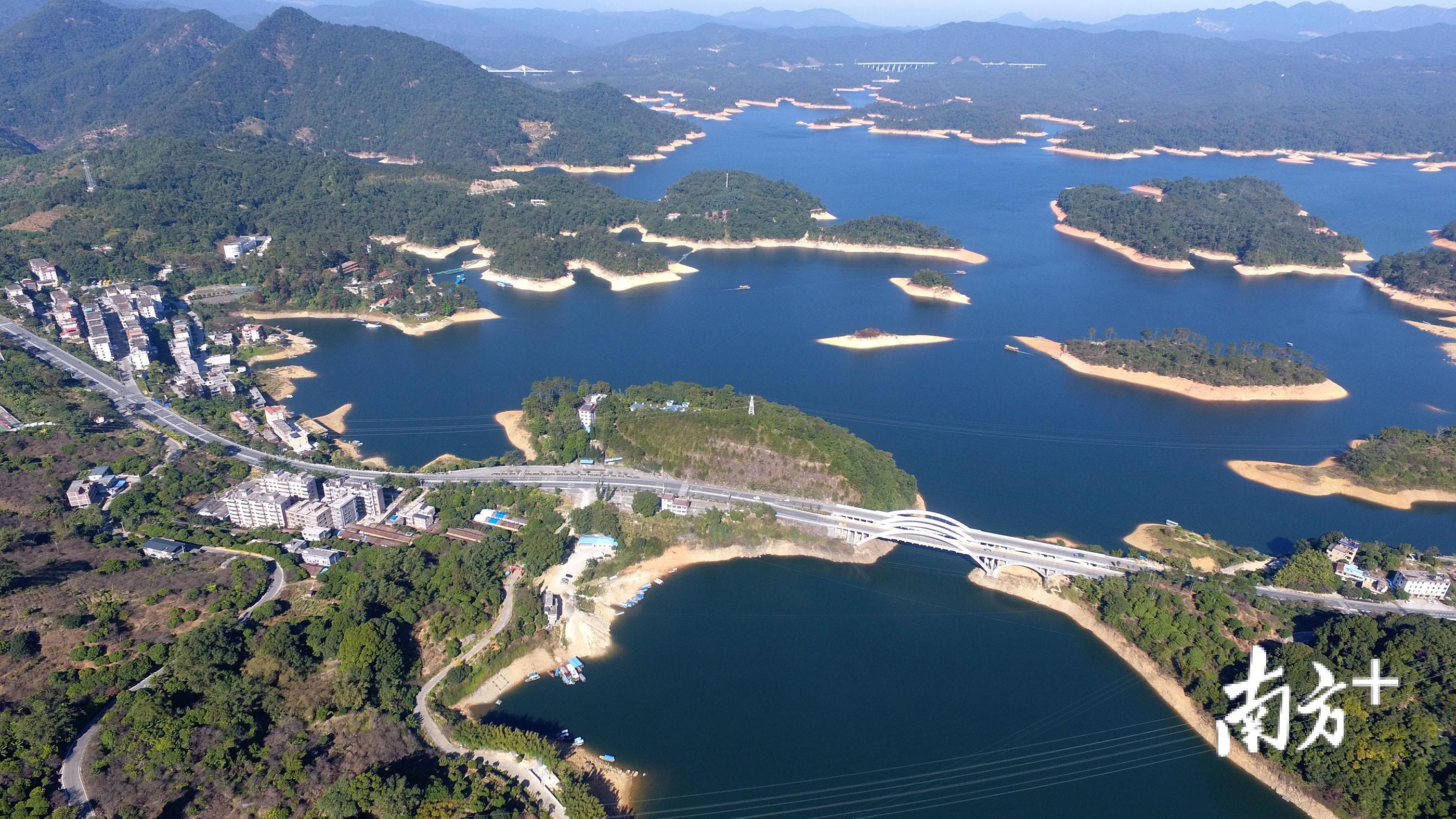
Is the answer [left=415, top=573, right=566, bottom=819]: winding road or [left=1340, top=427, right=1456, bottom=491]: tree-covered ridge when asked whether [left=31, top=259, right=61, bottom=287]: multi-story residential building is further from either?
[left=1340, top=427, right=1456, bottom=491]: tree-covered ridge

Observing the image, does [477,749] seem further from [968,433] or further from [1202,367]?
[1202,367]

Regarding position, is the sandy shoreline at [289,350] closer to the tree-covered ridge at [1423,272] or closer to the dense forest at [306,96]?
the dense forest at [306,96]

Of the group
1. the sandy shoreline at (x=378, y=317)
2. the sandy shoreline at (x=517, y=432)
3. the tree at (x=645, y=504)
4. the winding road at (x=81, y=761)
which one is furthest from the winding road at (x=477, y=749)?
the sandy shoreline at (x=378, y=317)

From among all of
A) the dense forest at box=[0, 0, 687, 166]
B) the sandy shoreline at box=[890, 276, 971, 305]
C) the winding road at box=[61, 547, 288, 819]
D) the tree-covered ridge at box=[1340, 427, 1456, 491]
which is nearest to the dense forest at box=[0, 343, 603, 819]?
the winding road at box=[61, 547, 288, 819]

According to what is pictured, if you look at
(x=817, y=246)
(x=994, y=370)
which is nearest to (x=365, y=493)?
(x=994, y=370)

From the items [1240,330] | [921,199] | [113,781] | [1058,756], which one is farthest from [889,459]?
[921,199]

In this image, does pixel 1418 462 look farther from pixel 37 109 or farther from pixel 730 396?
pixel 37 109
